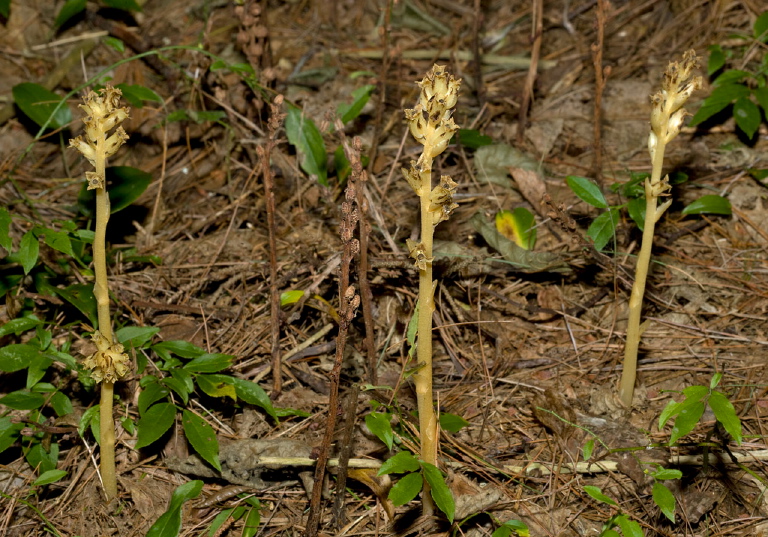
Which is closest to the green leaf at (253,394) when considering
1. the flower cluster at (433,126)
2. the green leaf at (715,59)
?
the flower cluster at (433,126)

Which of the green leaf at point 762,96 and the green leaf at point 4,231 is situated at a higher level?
the green leaf at point 762,96

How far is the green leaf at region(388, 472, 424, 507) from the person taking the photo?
1.84 metres

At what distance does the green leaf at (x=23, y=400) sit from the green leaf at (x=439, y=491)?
48.8 inches

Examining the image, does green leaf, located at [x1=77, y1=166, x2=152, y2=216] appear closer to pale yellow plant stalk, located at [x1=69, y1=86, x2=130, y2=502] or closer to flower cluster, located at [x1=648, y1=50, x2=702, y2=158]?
pale yellow plant stalk, located at [x1=69, y1=86, x2=130, y2=502]

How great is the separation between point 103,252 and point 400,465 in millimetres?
1019

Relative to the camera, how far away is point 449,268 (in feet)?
8.96

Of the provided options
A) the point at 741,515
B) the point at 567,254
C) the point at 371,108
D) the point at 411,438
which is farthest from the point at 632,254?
the point at 371,108

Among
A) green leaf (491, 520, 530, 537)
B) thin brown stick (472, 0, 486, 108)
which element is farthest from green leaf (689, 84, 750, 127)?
green leaf (491, 520, 530, 537)

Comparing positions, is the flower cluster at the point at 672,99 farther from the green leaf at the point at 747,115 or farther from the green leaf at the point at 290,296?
the green leaf at the point at 290,296

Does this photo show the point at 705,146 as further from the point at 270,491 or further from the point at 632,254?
the point at 270,491

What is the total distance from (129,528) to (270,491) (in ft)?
1.45

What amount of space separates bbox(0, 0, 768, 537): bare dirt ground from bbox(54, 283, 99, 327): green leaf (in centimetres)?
17

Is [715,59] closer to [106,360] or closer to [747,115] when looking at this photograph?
[747,115]

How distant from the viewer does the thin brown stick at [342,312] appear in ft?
6.10
